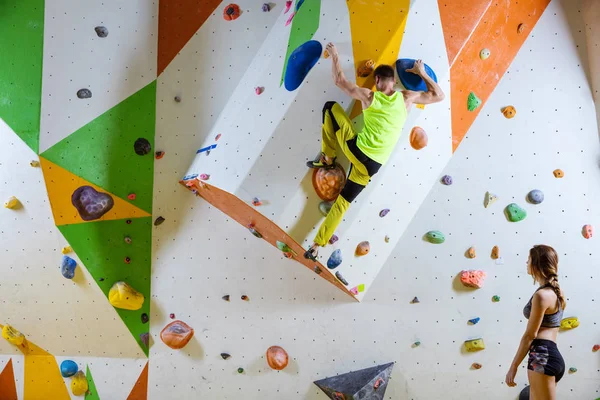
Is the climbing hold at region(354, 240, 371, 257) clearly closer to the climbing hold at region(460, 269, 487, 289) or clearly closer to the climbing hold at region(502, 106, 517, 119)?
the climbing hold at region(460, 269, 487, 289)

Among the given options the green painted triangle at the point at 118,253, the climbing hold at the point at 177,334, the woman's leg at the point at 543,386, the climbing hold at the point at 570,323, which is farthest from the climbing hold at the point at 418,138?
the climbing hold at the point at 177,334

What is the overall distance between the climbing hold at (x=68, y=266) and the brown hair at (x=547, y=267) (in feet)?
8.54

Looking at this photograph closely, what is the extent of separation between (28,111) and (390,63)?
2.17m

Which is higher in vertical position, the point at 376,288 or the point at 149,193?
the point at 376,288

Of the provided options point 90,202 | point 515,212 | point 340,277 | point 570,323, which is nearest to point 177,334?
point 90,202

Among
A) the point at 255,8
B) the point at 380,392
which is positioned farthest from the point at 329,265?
the point at 255,8

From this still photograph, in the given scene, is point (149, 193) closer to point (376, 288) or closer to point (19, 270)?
point (19, 270)

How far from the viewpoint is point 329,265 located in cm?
268

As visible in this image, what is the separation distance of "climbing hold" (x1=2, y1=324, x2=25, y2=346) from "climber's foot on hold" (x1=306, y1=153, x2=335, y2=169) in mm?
2230

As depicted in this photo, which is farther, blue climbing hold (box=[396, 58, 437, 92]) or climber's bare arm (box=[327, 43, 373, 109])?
blue climbing hold (box=[396, 58, 437, 92])

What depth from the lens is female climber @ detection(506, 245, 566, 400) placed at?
6.79 ft

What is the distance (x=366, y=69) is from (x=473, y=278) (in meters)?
1.51

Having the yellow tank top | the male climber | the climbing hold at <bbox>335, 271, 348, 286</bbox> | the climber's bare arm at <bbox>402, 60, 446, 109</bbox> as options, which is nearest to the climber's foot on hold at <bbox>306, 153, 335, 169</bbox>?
the male climber

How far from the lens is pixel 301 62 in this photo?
229 centimetres
